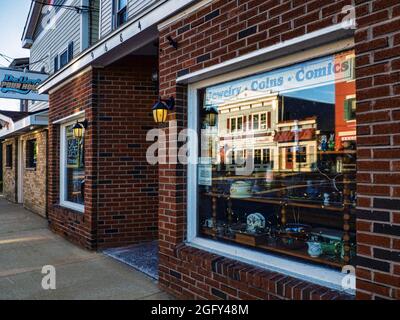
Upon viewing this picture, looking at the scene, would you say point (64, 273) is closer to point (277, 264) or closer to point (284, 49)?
point (277, 264)

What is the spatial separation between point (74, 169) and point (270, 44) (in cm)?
602

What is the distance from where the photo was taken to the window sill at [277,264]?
10.4ft

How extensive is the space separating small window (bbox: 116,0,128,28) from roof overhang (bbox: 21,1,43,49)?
23.6 ft

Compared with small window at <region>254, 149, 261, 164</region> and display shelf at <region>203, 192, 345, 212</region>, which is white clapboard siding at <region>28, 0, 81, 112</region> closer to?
display shelf at <region>203, 192, 345, 212</region>

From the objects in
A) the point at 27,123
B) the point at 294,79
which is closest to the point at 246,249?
the point at 294,79

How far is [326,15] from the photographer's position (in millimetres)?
3004

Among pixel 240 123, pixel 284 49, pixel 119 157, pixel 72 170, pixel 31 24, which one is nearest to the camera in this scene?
pixel 284 49

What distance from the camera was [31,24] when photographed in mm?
15508

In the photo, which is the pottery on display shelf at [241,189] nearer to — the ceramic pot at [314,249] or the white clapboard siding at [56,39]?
the ceramic pot at [314,249]

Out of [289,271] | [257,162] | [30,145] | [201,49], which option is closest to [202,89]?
[201,49]

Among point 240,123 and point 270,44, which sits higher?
point 270,44

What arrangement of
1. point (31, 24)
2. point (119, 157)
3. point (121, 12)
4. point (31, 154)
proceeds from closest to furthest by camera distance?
point (119, 157)
point (121, 12)
point (31, 154)
point (31, 24)

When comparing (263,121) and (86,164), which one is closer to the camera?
(263,121)

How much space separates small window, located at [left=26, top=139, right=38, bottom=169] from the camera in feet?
45.5
